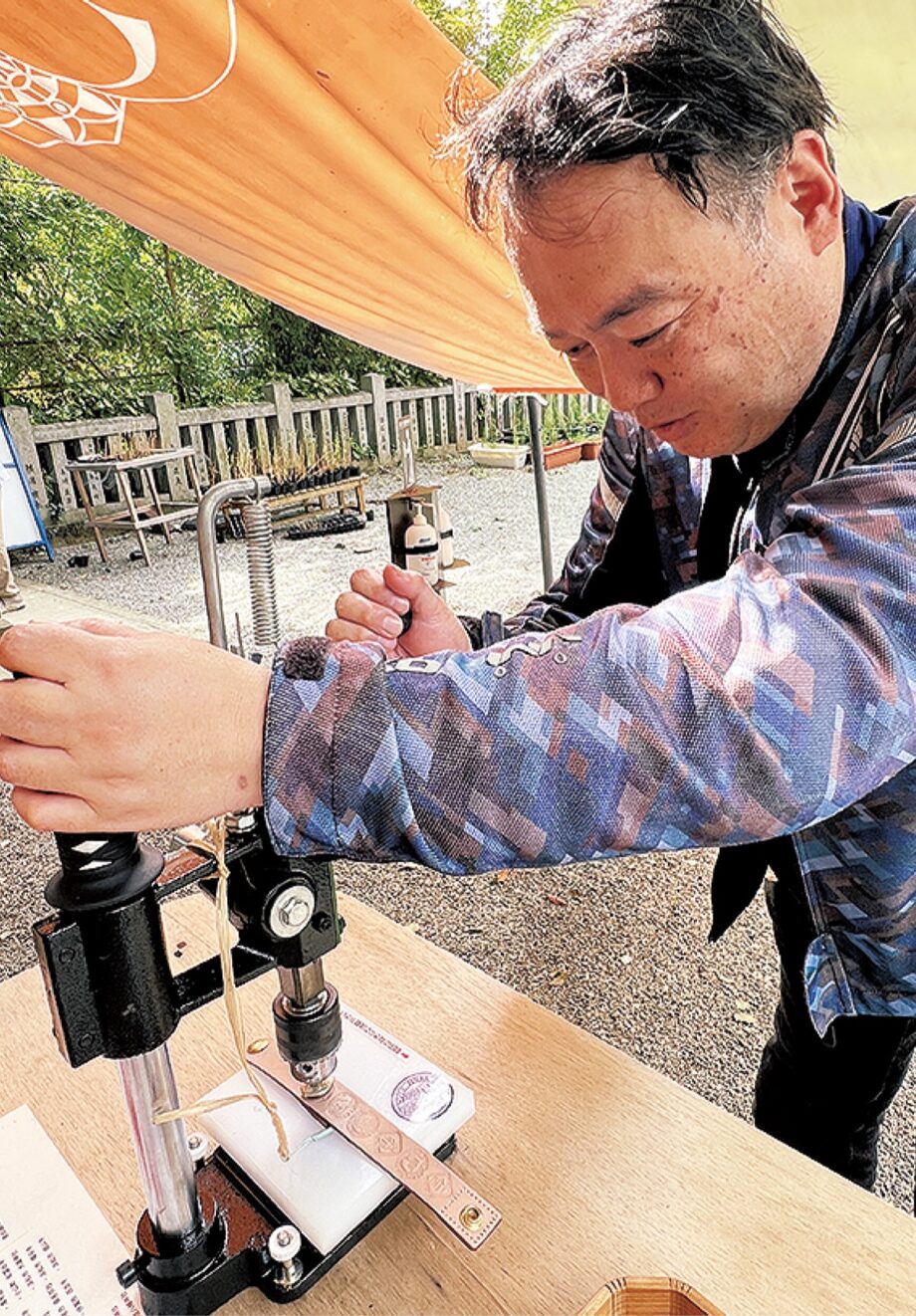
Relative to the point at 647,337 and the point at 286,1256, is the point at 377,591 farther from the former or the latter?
the point at 286,1256

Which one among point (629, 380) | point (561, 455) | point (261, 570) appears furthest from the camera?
point (561, 455)

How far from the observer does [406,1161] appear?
2.47 feet

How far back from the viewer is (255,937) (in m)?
0.68

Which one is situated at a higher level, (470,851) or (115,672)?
(115,672)

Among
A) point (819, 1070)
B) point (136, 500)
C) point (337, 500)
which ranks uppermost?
point (136, 500)

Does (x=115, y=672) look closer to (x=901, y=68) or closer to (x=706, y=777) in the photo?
(x=706, y=777)

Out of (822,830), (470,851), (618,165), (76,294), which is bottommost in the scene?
(822,830)

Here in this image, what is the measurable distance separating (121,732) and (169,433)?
8.36 m

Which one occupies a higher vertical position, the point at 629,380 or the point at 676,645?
the point at 629,380

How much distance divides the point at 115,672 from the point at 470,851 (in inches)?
8.5

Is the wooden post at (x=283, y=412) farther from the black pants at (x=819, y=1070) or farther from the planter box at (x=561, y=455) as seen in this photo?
the black pants at (x=819, y=1070)

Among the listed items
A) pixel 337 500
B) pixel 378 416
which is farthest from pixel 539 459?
pixel 378 416

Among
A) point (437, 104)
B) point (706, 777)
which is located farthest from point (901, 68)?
point (706, 777)

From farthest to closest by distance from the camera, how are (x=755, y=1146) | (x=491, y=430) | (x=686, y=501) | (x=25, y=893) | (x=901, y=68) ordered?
1. (x=491, y=430)
2. (x=25, y=893)
3. (x=901, y=68)
4. (x=686, y=501)
5. (x=755, y=1146)
